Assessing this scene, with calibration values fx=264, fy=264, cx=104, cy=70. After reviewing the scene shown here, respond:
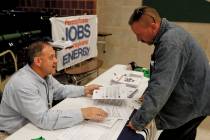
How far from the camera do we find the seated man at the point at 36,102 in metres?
1.40

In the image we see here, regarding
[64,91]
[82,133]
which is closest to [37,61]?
[64,91]

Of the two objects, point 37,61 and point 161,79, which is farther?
point 37,61

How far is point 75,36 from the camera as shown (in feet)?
12.2

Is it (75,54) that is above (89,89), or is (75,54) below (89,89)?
below

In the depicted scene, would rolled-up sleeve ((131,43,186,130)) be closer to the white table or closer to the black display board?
the white table

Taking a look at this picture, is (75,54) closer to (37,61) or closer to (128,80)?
(128,80)

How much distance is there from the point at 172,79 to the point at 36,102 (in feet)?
2.40

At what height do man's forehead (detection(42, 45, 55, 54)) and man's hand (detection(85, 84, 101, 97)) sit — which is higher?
man's forehead (detection(42, 45, 55, 54))

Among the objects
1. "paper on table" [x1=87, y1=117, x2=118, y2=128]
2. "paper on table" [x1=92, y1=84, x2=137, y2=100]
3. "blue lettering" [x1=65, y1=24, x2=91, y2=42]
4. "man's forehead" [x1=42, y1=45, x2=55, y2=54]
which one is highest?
"man's forehead" [x1=42, y1=45, x2=55, y2=54]

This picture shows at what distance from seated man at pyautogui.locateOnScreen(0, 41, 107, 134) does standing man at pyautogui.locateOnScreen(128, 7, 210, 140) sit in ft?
1.05

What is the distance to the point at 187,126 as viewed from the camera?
5.45 feet

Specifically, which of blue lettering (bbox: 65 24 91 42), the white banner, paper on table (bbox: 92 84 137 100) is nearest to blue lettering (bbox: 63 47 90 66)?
the white banner

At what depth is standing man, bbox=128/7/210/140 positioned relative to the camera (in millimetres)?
1359

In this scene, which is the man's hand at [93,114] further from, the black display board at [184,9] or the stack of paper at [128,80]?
the black display board at [184,9]
